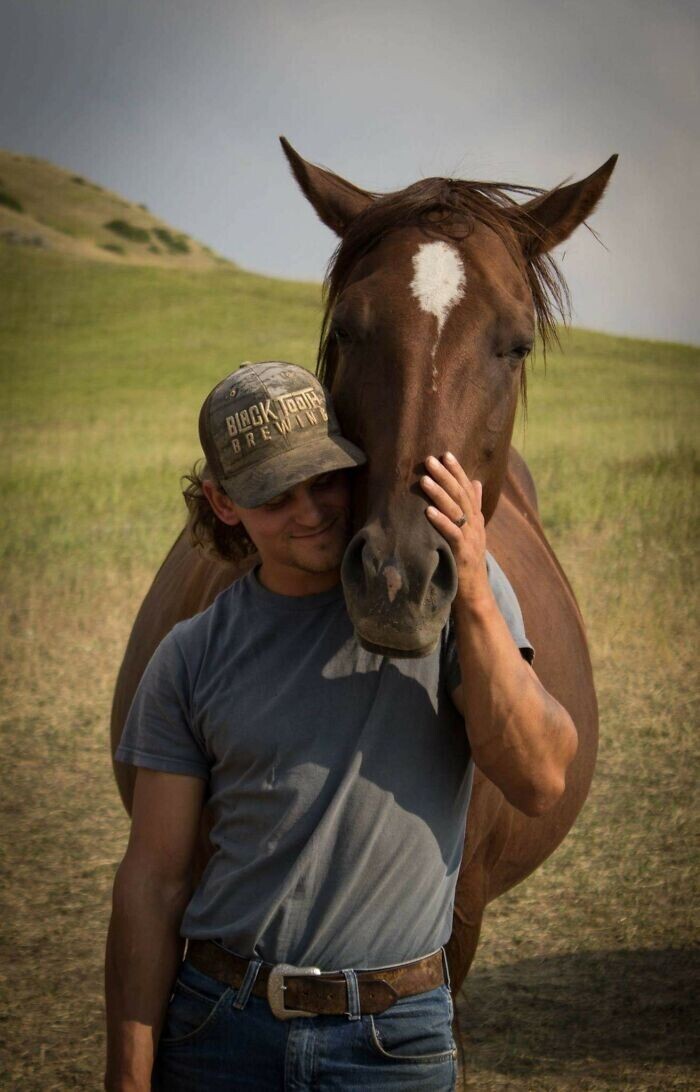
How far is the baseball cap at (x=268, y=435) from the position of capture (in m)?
1.79

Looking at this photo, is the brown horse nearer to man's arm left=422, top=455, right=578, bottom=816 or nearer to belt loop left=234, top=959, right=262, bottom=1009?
man's arm left=422, top=455, right=578, bottom=816

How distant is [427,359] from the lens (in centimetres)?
200

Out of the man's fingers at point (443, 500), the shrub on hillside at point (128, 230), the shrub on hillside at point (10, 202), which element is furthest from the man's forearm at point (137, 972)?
the shrub on hillside at point (128, 230)

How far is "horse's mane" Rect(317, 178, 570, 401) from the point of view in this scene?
2248mm

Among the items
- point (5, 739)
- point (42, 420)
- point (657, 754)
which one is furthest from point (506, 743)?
point (42, 420)

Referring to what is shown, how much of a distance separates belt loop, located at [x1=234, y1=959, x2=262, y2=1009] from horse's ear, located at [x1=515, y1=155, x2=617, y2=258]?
1.62m

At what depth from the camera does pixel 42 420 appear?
2125 centimetres

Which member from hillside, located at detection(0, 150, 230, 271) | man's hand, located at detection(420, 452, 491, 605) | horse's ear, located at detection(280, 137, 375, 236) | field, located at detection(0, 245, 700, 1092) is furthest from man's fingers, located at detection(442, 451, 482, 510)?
hillside, located at detection(0, 150, 230, 271)

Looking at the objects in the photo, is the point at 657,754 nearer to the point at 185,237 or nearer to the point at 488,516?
the point at 488,516

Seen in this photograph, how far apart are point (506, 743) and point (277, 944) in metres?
0.48

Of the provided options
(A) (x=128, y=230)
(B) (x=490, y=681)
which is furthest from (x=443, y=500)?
(A) (x=128, y=230)

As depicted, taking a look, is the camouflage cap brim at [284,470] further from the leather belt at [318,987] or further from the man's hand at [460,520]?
the leather belt at [318,987]

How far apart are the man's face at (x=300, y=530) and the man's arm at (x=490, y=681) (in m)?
0.21

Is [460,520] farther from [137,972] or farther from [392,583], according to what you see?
[137,972]
